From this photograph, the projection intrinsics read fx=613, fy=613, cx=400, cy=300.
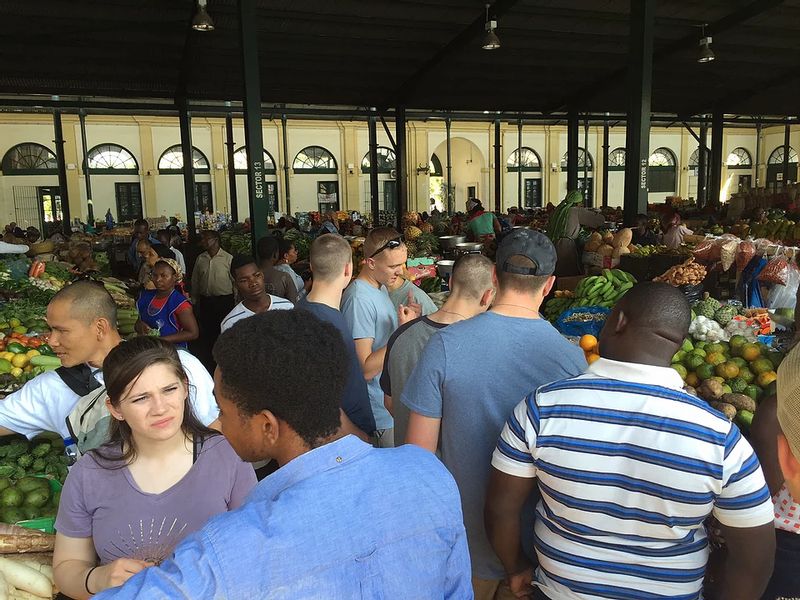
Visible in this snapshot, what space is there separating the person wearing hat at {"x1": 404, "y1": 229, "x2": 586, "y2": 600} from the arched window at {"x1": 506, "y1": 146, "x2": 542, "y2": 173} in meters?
31.7

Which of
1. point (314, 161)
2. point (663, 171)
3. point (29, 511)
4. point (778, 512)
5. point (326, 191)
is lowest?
point (29, 511)

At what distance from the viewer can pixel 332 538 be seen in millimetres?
1057

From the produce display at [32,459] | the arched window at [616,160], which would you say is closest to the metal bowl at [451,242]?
the produce display at [32,459]

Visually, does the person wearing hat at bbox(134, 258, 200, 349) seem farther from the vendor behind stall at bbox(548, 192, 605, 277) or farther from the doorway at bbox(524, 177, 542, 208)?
the doorway at bbox(524, 177, 542, 208)

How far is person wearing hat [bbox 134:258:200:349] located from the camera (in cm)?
482

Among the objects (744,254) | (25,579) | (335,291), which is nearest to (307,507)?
(25,579)

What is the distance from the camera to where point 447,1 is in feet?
34.3

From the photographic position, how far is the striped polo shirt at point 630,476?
1.54 metres

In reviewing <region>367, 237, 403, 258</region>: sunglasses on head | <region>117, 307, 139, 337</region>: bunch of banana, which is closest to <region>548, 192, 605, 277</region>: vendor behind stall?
<region>367, 237, 403, 258</region>: sunglasses on head

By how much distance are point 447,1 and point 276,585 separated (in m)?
11.0

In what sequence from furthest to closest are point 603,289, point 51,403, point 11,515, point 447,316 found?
1. point 603,289
2. point 447,316
3. point 51,403
4. point 11,515

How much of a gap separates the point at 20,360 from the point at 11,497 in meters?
2.13

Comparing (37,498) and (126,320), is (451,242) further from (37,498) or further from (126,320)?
(37,498)

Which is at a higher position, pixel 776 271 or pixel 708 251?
pixel 708 251
